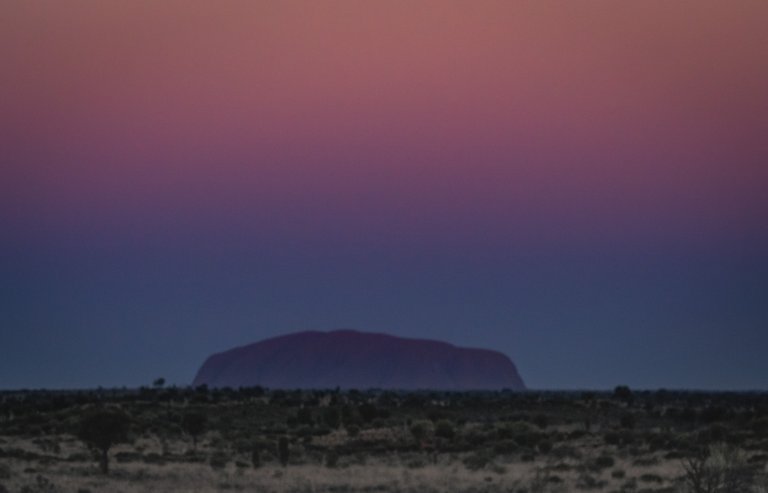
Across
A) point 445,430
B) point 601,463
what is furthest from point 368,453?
point 601,463

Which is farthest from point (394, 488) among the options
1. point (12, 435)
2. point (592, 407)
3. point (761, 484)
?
point (592, 407)

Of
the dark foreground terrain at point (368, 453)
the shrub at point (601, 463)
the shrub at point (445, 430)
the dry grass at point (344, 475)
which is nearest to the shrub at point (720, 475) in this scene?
the dark foreground terrain at point (368, 453)

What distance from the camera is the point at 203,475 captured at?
44.5m

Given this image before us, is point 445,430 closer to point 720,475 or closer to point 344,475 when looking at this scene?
point 344,475

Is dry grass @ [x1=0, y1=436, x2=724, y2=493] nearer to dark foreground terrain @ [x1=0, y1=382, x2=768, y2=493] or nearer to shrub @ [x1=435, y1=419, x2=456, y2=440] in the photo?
dark foreground terrain @ [x1=0, y1=382, x2=768, y2=493]

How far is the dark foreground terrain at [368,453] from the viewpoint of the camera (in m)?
40.1

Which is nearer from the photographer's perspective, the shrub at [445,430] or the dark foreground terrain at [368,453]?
the dark foreground terrain at [368,453]

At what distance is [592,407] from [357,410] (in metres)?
31.6

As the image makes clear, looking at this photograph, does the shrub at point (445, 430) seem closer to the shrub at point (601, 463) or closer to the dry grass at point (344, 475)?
the dry grass at point (344, 475)

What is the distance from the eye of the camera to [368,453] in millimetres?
58906

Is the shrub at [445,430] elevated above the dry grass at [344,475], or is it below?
above

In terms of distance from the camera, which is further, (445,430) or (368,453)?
(445,430)

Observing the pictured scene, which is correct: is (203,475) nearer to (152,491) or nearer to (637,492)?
(152,491)

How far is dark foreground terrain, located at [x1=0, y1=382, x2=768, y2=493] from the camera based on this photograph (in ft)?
132
